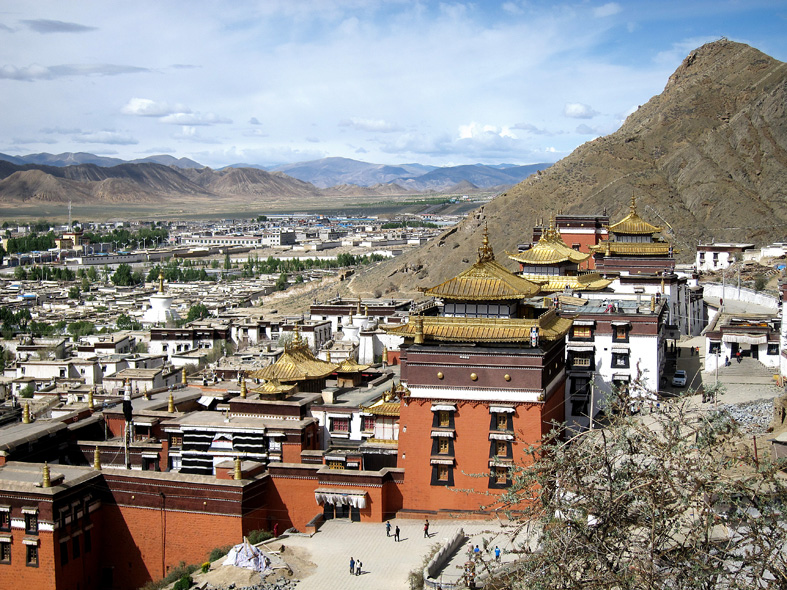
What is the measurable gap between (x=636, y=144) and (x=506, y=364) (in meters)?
108

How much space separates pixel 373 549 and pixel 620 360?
16306 mm

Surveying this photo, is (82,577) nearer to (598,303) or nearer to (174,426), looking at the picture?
(174,426)

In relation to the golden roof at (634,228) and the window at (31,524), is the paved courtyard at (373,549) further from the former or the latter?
the golden roof at (634,228)

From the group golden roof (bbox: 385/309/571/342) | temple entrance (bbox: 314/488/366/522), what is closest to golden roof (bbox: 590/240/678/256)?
golden roof (bbox: 385/309/571/342)

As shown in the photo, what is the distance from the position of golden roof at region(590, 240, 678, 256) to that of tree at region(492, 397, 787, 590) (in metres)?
42.8

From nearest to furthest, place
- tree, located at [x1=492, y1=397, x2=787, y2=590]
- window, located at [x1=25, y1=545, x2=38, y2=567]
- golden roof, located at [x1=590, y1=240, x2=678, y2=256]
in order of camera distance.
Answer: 1. tree, located at [x1=492, y1=397, x2=787, y2=590]
2. window, located at [x1=25, y1=545, x2=38, y2=567]
3. golden roof, located at [x1=590, y1=240, x2=678, y2=256]

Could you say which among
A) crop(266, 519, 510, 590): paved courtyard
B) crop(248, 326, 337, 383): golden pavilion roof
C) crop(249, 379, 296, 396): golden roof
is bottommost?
crop(266, 519, 510, 590): paved courtyard

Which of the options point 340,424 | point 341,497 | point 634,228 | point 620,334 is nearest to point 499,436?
point 341,497

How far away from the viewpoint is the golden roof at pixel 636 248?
58.0m

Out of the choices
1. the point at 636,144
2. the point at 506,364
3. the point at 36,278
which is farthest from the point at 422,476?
the point at 36,278

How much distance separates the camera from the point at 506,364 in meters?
29.3

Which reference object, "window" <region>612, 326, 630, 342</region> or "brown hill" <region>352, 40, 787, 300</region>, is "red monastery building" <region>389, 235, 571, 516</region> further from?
"brown hill" <region>352, 40, 787, 300</region>

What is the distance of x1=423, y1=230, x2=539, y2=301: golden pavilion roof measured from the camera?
1216 inches

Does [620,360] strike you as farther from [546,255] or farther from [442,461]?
[442,461]
